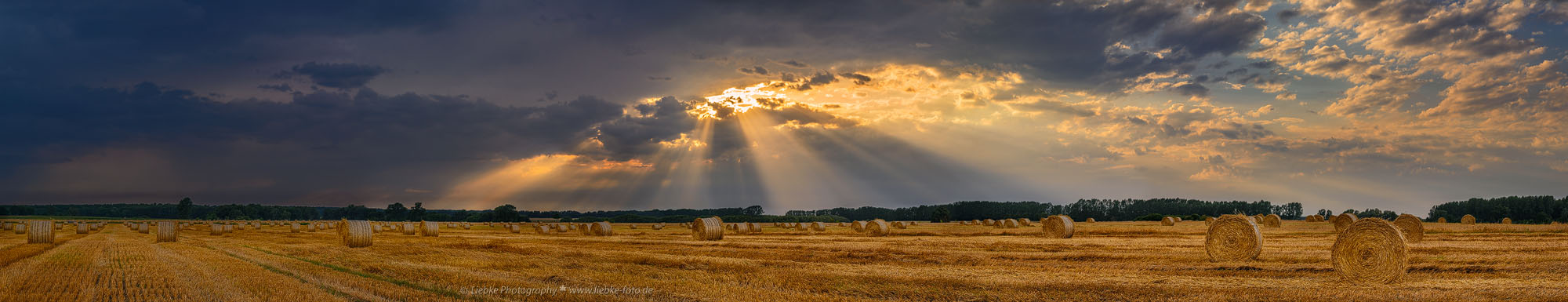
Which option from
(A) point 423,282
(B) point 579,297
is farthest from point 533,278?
(B) point 579,297

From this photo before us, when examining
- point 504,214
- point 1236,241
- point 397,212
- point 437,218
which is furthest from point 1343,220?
point 397,212

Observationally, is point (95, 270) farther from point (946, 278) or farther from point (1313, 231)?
point (1313, 231)

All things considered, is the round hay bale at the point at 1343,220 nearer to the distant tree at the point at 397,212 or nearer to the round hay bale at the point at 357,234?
the round hay bale at the point at 357,234

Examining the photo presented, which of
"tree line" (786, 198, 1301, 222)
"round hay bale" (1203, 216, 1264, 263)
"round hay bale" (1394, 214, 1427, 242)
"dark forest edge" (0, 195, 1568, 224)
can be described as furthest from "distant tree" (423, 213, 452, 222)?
"round hay bale" (1394, 214, 1427, 242)

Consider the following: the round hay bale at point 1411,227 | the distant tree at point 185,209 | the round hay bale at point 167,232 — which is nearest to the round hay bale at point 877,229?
the round hay bale at point 1411,227

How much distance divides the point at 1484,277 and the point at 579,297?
14428 mm

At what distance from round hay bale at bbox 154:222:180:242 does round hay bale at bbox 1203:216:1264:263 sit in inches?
1399

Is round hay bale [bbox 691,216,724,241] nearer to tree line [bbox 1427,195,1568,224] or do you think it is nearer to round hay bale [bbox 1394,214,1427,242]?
round hay bale [bbox 1394,214,1427,242]

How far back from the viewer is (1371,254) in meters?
14.1

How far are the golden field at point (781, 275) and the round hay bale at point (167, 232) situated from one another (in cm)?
1028

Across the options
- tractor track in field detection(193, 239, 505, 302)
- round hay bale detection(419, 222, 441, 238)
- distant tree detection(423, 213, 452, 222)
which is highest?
tractor track in field detection(193, 239, 505, 302)

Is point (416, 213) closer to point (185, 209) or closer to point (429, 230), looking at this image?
point (185, 209)

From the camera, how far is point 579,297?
10094 millimetres

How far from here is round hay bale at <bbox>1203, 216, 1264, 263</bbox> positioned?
17797 mm
